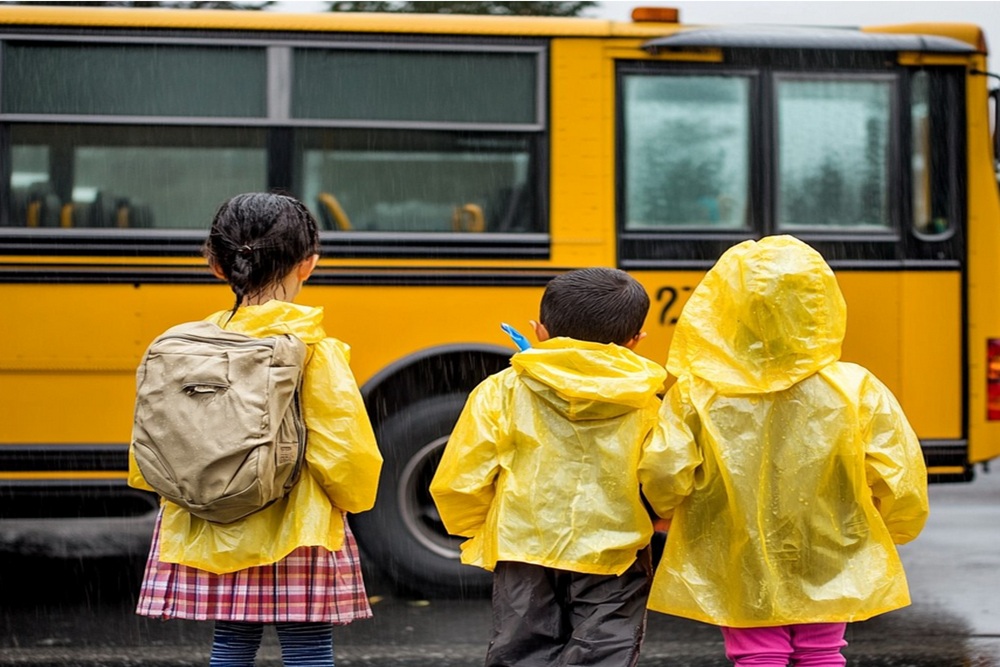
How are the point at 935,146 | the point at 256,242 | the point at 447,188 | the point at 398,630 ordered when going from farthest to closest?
the point at 935,146
the point at 447,188
the point at 398,630
the point at 256,242

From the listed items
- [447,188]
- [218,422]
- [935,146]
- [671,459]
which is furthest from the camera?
[935,146]

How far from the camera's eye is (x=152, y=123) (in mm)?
5348

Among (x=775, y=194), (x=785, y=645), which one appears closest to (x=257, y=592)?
(x=785, y=645)

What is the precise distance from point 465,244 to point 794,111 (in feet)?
5.47

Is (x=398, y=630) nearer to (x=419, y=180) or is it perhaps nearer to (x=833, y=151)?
(x=419, y=180)

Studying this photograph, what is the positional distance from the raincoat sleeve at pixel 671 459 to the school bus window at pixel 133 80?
3.26 meters

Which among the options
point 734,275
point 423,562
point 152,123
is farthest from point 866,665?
point 152,123

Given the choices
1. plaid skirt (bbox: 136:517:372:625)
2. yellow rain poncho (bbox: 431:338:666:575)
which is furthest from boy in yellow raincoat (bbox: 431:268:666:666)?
plaid skirt (bbox: 136:517:372:625)

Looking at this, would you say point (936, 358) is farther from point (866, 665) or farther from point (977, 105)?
point (866, 665)

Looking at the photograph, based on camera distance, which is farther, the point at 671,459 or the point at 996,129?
the point at 996,129

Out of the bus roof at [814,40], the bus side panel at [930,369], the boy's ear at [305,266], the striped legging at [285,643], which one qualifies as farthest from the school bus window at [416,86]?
the striped legging at [285,643]

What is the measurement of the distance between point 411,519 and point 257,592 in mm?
2700

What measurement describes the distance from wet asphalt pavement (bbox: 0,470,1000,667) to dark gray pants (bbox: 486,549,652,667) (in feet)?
5.99

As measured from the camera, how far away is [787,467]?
273 cm
